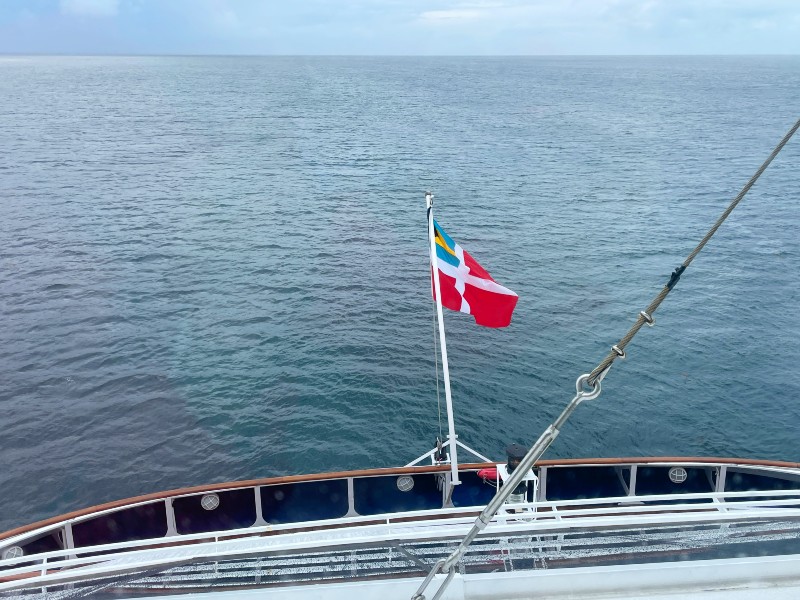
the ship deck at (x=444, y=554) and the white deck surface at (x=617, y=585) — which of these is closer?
the white deck surface at (x=617, y=585)

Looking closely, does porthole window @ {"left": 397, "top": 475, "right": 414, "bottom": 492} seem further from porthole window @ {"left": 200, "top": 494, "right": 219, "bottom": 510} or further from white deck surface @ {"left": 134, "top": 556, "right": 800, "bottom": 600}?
white deck surface @ {"left": 134, "top": 556, "right": 800, "bottom": 600}

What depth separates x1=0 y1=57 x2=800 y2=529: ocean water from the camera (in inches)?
1142

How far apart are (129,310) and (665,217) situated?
4434 centimetres

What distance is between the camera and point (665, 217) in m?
58.8

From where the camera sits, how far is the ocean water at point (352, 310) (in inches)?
1142

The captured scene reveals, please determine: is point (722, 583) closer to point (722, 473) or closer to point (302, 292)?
point (722, 473)

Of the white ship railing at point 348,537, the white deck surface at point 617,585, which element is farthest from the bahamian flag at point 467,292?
the white deck surface at point 617,585

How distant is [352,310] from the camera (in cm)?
4066

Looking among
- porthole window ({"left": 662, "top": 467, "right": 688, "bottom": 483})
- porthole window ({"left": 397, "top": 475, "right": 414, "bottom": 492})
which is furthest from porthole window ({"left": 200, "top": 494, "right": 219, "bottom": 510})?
porthole window ({"left": 662, "top": 467, "right": 688, "bottom": 483})

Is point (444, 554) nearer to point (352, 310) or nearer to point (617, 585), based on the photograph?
point (617, 585)

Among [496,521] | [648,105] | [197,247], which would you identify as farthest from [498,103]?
[496,521]

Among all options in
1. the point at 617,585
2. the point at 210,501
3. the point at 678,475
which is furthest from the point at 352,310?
the point at 617,585

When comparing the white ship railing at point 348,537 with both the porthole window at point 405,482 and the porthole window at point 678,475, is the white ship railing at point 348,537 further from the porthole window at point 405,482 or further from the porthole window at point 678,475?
the porthole window at point 678,475

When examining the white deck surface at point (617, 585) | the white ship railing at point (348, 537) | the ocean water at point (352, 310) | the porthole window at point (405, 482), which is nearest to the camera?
the white deck surface at point (617, 585)
